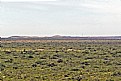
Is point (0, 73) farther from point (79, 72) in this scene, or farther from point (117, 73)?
point (117, 73)

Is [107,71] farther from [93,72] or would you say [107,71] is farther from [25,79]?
[25,79]

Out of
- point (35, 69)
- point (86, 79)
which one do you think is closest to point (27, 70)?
point (35, 69)

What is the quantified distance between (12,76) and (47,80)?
5.05 metres

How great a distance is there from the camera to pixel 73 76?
39125 millimetres

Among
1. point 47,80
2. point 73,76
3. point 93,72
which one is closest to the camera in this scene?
point 47,80

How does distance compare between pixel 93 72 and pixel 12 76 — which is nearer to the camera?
pixel 12 76

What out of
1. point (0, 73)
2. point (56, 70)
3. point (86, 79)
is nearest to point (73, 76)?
point (86, 79)

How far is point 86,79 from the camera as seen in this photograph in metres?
36.9

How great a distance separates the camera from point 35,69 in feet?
149

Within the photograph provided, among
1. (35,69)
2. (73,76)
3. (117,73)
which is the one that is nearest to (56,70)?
(35,69)

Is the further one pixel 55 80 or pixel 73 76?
pixel 73 76

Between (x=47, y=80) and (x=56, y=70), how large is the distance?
28.5 feet

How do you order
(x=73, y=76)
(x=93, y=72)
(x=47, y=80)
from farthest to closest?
(x=93, y=72) < (x=73, y=76) < (x=47, y=80)

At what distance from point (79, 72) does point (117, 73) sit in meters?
5.33
